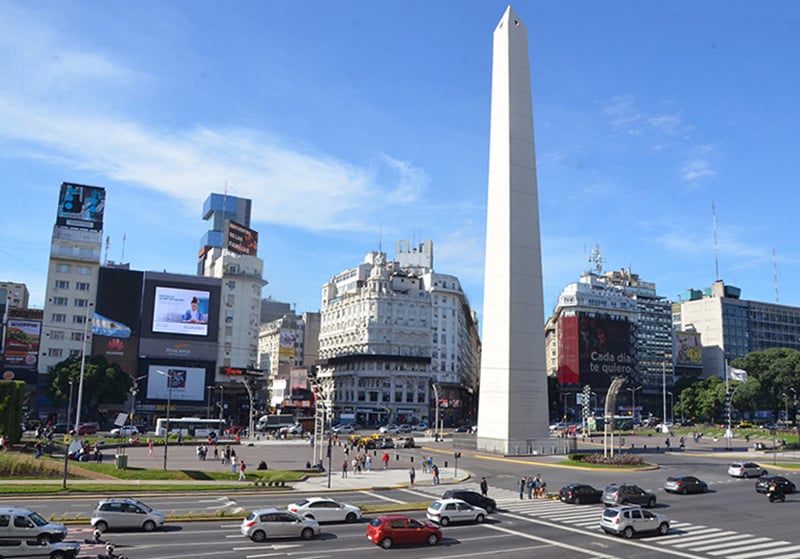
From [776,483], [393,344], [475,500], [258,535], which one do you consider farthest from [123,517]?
[393,344]

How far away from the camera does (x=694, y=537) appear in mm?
25734

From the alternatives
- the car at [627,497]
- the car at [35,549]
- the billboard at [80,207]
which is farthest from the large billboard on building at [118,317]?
the car at [35,549]

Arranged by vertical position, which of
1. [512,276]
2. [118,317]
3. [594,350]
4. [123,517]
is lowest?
[123,517]

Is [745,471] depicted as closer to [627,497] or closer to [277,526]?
[627,497]

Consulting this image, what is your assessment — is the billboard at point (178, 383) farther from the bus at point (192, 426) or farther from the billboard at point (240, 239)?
the billboard at point (240, 239)

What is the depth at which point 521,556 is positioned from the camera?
21531mm

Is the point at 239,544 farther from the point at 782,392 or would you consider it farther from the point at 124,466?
the point at 782,392

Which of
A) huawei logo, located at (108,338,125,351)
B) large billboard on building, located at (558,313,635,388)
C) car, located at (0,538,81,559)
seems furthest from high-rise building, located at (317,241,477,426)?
car, located at (0,538,81,559)

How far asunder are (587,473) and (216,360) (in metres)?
81.5

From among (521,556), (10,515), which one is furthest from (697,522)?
(10,515)

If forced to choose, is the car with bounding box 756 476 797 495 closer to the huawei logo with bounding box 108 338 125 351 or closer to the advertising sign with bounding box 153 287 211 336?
the advertising sign with bounding box 153 287 211 336

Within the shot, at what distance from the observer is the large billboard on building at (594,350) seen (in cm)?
15712

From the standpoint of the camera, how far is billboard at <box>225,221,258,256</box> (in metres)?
130

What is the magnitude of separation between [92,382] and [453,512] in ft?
261
